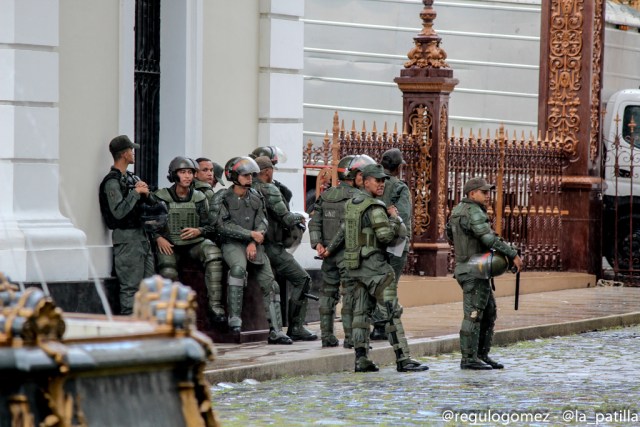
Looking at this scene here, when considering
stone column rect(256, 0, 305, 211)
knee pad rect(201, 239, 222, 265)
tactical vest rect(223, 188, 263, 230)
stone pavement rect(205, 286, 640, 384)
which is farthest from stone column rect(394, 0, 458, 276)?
knee pad rect(201, 239, 222, 265)

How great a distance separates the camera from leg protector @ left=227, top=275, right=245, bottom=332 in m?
15.3

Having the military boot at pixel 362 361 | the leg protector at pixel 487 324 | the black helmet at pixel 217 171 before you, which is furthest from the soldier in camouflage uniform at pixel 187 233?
the leg protector at pixel 487 324

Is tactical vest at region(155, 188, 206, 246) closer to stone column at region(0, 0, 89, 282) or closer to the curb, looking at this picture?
stone column at region(0, 0, 89, 282)

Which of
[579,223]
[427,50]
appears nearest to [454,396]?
[427,50]

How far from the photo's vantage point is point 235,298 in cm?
1529

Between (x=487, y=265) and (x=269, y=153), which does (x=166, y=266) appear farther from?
(x=487, y=265)

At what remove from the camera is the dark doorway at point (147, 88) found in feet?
54.6

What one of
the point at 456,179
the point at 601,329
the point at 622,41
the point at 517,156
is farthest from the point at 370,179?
the point at 622,41

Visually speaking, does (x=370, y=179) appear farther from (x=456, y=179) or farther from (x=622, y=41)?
(x=622, y=41)

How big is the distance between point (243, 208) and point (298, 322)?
51.9 inches

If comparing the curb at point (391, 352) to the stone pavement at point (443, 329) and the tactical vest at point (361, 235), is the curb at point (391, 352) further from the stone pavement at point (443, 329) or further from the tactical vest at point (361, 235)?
the tactical vest at point (361, 235)

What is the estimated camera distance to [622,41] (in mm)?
26969

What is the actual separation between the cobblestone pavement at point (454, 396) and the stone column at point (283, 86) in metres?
3.10

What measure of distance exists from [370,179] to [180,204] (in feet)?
7.09
